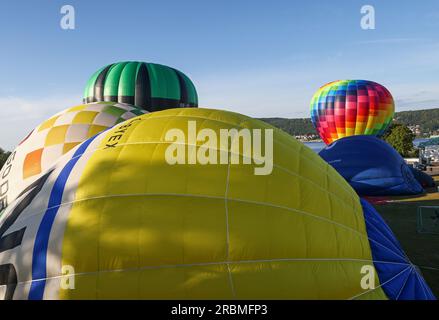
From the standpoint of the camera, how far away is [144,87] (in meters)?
13.5

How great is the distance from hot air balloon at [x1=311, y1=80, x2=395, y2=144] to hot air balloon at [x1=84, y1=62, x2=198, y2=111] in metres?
17.8

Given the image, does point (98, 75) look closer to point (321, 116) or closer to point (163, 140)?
point (163, 140)

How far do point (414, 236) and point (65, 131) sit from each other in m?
9.87

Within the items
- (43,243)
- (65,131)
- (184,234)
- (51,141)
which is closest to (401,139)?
(65,131)

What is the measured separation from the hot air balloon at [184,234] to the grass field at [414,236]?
4212 millimetres

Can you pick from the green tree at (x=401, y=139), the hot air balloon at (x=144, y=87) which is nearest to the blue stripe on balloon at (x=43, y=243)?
the hot air balloon at (x=144, y=87)

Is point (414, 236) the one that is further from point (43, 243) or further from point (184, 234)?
point (43, 243)

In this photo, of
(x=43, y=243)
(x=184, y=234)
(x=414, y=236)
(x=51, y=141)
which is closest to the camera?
(x=184, y=234)

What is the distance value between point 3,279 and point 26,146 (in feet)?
14.9

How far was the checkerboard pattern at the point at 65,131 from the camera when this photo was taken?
22.4 feet

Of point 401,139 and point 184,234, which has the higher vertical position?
point 184,234

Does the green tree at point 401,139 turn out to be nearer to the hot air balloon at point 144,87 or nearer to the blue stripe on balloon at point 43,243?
the hot air balloon at point 144,87
